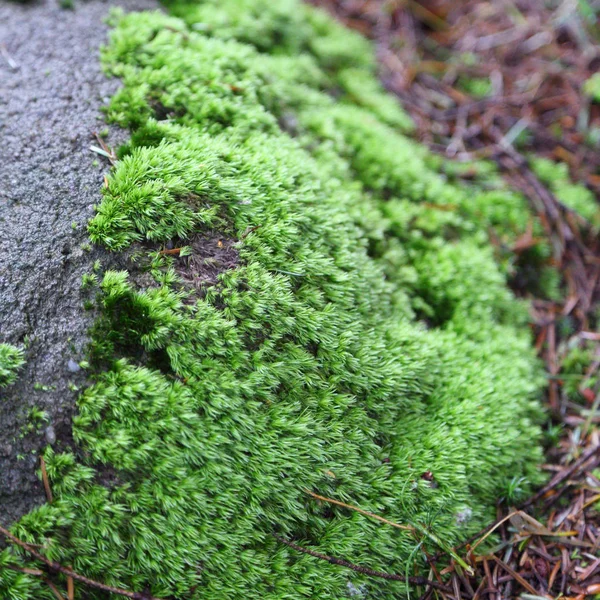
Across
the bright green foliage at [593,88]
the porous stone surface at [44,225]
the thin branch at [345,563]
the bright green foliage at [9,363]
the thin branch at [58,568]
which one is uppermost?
the bright green foliage at [593,88]

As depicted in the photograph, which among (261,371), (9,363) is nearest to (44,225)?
(9,363)

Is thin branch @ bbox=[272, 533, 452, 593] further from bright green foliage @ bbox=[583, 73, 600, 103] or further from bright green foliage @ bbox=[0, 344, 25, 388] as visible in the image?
bright green foliage @ bbox=[583, 73, 600, 103]

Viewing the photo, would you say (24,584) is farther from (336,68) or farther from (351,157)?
(336,68)

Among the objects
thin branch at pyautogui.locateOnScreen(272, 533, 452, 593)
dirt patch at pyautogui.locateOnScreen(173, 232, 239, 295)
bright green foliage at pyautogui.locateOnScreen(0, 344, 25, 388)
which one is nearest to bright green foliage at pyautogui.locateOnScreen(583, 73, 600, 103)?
dirt patch at pyautogui.locateOnScreen(173, 232, 239, 295)

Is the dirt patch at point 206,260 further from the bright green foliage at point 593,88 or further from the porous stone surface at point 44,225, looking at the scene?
the bright green foliage at point 593,88

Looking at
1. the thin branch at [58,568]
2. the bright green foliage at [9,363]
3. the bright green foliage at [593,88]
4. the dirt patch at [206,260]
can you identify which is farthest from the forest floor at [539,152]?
the bright green foliage at [9,363]

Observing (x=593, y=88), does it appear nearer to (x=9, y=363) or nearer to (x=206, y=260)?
(x=206, y=260)
